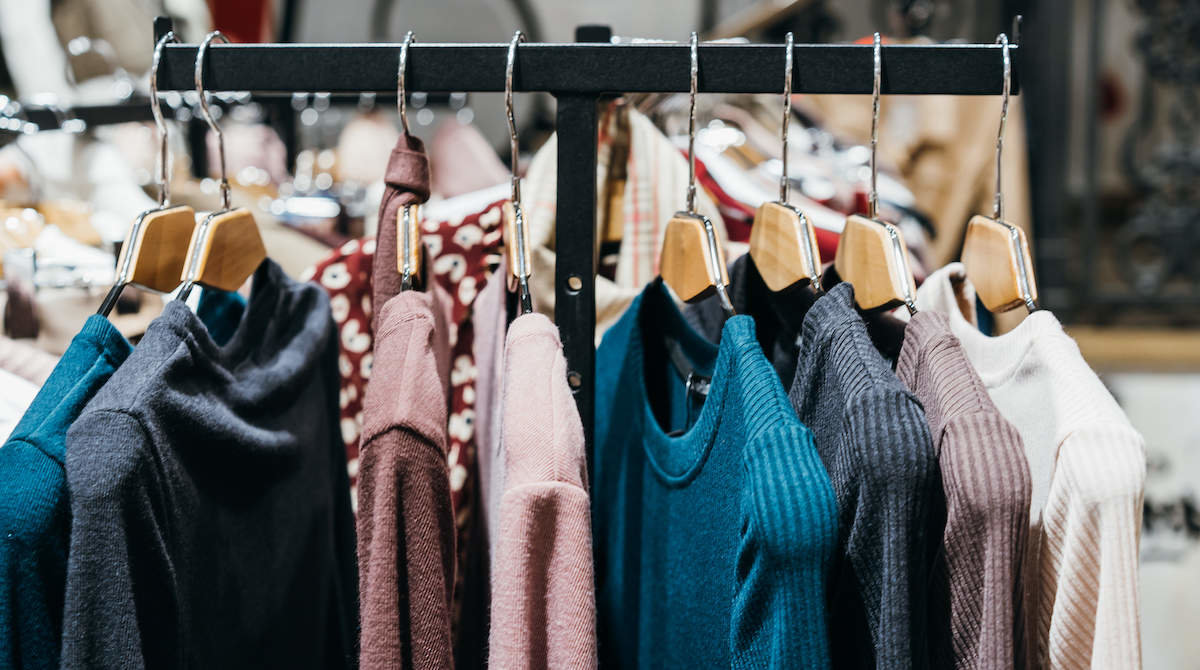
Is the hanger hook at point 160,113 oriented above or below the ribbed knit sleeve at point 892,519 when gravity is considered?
above

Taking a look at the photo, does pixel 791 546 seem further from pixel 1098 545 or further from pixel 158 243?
pixel 158 243

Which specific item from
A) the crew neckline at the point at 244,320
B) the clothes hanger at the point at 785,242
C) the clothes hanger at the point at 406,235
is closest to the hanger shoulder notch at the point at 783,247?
the clothes hanger at the point at 785,242

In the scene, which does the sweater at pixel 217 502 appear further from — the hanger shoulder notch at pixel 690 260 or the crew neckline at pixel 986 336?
the crew neckline at pixel 986 336

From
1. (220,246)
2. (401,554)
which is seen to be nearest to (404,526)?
(401,554)

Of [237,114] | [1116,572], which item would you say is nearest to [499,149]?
[237,114]

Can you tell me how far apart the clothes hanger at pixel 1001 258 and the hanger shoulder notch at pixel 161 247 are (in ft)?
1.56

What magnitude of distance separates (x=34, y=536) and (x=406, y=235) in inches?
9.1

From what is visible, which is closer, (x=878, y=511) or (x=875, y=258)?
(x=878, y=511)

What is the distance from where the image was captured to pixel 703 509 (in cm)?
47

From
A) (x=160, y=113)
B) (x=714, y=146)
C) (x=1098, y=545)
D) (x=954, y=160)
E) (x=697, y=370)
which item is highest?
(x=954, y=160)

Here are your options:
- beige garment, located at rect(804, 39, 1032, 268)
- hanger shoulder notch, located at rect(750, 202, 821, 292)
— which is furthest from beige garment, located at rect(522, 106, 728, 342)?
beige garment, located at rect(804, 39, 1032, 268)

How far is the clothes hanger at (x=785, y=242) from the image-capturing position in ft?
1.67

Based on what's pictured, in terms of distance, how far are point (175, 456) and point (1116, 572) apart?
425 millimetres

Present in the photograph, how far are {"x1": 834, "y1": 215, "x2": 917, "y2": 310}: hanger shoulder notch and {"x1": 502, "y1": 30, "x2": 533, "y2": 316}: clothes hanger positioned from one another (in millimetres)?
195
